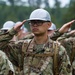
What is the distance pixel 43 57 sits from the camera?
26.4ft

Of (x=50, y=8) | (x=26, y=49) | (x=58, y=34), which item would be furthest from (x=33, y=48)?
(x=50, y=8)

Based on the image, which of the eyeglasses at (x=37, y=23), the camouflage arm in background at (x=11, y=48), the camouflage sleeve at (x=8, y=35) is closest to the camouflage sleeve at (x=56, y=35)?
the eyeglasses at (x=37, y=23)

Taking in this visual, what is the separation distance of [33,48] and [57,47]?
15.6 inches

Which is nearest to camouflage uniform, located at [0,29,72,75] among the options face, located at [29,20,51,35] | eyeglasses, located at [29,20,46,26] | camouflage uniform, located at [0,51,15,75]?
face, located at [29,20,51,35]

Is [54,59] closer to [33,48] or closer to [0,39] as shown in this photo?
[33,48]

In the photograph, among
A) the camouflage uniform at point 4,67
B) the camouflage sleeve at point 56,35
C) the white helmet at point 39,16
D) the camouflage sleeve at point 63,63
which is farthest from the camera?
the camouflage sleeve at point 56,35

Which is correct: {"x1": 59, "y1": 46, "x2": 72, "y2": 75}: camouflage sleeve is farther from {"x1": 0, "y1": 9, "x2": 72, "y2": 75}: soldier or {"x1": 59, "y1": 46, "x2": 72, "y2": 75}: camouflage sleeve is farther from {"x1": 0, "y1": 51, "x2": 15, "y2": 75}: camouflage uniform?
{"x1": 0, "y1": 51, "x2": 15, "y2": 75}: camouflage uniform

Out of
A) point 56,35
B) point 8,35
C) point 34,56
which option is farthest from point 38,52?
point 56,35

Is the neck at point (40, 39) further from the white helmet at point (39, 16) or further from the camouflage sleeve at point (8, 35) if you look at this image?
the camouflage sleeve at point (8, 35)

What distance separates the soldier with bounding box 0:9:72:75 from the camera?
7.99 m

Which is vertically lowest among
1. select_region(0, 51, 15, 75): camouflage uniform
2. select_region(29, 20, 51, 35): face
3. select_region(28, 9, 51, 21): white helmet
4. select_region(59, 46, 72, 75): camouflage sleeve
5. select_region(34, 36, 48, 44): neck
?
select_region(59, 46, 72, 75): camouflage sleeve

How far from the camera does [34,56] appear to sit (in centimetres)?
808

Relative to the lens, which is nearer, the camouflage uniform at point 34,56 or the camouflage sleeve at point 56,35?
the camouflage uniform at point 34,56

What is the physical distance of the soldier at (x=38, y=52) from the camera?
7988 millimetres
